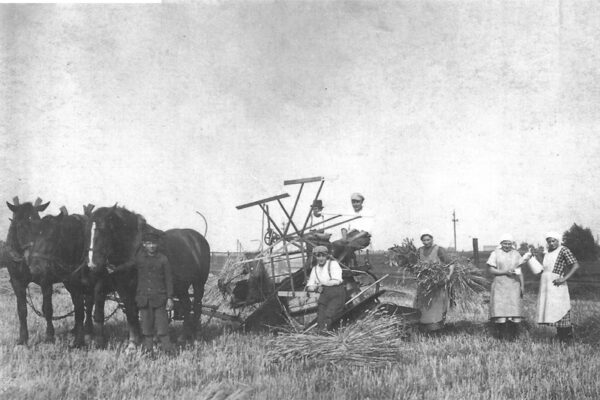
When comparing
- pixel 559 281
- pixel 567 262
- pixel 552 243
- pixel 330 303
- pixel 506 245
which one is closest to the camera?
pixel 330 303

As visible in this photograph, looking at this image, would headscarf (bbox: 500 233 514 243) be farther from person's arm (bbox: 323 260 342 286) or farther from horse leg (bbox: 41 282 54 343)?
horse leg (bbox: 41 282 54 343)

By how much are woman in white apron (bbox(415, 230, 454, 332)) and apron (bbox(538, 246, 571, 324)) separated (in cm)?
136

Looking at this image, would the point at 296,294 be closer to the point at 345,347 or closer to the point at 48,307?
the point at 345,347

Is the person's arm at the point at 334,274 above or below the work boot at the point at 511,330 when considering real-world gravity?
above

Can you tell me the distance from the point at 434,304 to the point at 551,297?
1670 millimetres

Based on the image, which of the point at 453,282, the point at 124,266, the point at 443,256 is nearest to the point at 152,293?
the point at 124,266

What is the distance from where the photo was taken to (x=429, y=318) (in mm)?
8242

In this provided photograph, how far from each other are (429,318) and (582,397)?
3.45m

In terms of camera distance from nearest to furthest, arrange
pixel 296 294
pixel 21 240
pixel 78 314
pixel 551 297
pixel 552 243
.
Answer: pixel 21 240 < pixel 78 314 < pixel 296 294 < pixel 551 297 < pixel 552 243

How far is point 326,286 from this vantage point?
279 inches

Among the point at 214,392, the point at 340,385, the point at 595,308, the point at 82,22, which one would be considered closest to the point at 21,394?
the point at 214,392

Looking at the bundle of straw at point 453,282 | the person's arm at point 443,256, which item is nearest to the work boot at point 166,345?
the bundle of straw at point 453,282

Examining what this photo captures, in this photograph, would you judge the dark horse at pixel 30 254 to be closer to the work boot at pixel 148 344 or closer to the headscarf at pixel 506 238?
the work boot at pixel 148 344

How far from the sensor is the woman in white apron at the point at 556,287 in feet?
25.4
